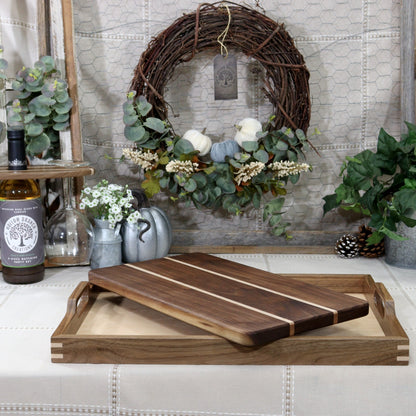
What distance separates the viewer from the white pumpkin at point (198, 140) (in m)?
1.41

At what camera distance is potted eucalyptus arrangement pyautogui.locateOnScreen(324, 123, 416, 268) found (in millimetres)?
1310

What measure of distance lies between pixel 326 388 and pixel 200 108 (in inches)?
32.6

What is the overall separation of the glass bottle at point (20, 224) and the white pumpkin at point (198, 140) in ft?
1.15

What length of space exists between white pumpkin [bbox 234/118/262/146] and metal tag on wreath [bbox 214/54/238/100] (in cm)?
12

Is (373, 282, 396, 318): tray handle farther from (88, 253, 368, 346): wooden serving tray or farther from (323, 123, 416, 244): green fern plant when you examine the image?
(323, 123, 416, 244): green fern plant

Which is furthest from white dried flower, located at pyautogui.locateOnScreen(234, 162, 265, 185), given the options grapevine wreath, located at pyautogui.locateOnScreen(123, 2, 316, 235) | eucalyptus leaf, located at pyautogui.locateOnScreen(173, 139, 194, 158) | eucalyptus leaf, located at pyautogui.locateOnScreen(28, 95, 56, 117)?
eucalyptus leaf, located at pyautogui.locateOnScreen(28, 95, 56, 117)

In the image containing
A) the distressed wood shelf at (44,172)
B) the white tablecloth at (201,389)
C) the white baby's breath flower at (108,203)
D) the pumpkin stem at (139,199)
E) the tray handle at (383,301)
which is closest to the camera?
the white tablecloth at (201,389)

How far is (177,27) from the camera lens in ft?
4.62

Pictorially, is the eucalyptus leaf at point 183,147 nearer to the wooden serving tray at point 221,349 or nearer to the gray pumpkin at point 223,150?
the gray pumpkin at point 223,150

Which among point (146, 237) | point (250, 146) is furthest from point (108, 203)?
point (250, 146)

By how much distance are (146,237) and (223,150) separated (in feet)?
0.85

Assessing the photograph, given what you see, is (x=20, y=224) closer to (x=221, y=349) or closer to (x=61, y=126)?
(x=61, y=126)

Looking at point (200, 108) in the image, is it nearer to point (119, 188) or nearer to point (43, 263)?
point (119, 188)

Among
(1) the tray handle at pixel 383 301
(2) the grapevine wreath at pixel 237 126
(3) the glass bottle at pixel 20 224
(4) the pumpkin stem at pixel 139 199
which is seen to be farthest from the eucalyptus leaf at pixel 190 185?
(1) the tray handle at pixel 383 301
